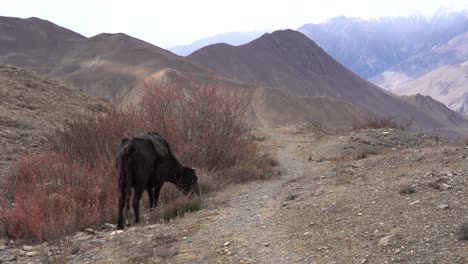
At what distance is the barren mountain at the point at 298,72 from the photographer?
11819 centimetres

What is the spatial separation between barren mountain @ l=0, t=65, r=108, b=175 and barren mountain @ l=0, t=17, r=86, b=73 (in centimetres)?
7246

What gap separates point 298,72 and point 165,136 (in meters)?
120

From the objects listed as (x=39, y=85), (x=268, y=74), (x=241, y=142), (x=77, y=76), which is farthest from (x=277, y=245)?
(x=268, y=74)

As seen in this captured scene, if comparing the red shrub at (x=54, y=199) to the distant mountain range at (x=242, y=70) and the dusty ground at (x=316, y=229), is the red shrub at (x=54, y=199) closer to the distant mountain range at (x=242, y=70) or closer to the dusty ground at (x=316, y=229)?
the dusty ground at (x=316, y=229)

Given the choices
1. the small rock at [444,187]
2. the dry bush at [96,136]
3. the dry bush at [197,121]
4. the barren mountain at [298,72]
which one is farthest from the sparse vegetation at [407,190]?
the barren mountain at [298,72]

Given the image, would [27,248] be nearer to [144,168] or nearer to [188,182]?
[144,168]

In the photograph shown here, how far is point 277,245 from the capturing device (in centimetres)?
604

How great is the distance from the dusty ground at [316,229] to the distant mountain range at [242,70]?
52885mm

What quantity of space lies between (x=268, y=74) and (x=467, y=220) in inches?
Answer: 4694

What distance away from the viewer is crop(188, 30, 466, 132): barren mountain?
118188 mm

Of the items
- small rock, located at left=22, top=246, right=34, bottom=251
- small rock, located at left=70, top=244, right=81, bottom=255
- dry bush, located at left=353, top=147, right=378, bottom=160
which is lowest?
dry bush, located at left=353, top=147, right=378, bottom=160

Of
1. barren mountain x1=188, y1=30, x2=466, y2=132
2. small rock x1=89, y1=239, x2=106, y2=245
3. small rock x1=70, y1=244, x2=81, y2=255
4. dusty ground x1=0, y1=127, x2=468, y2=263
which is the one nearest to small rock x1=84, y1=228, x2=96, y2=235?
dusty ground x1=0, y1=127, x2=468, y2=263

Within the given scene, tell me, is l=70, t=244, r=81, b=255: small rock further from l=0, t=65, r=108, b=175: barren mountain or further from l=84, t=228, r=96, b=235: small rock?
l=0, t=65, r=108, b=175: barren mountain

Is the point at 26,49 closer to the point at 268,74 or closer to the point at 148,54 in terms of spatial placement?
the point at 148,54
